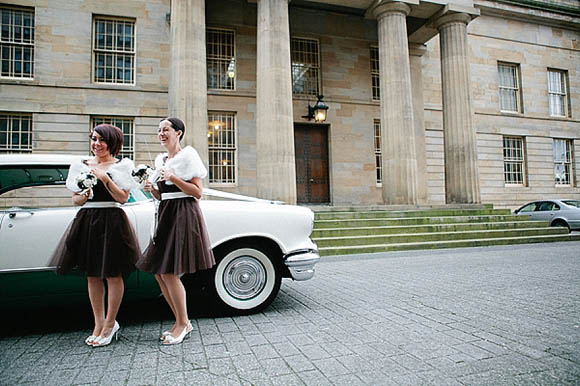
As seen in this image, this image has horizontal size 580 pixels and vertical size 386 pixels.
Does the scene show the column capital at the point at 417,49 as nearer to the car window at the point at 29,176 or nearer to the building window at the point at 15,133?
the building window at the point at 15,133

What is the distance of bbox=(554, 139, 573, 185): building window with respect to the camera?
795 inches

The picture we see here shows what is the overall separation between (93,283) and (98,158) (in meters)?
1.03

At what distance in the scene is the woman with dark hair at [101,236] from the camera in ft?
9.19

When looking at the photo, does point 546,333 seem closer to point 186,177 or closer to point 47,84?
point 186,177

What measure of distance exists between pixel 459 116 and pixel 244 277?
42.8ft

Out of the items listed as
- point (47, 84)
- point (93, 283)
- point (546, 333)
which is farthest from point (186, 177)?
point (47, 84)

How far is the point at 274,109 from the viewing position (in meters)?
10.8

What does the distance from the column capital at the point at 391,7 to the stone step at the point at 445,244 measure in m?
8.48

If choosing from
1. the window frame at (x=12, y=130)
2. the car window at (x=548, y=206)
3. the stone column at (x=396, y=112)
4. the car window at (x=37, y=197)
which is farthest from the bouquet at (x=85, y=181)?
the car window at (x=548, y=206)

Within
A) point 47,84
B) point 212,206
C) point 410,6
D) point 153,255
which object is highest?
point 410,6

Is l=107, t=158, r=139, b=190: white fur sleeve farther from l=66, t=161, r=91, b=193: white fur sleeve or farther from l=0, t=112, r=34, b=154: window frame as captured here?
l=0, t=112, r=34, b=154: window frame

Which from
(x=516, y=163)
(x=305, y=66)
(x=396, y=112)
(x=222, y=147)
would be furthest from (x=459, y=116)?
(x=222, y=147)

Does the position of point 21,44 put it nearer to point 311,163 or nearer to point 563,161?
point 311,163

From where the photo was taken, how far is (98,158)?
117 inches
